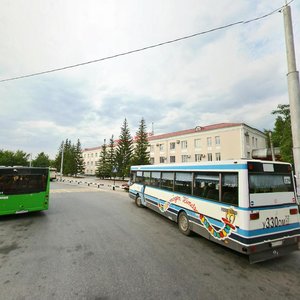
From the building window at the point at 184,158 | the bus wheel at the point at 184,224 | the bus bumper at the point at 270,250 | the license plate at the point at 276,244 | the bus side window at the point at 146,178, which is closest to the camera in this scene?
the bus bumper at the point at 270,250

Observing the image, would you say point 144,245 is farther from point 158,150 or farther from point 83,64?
point 158,150

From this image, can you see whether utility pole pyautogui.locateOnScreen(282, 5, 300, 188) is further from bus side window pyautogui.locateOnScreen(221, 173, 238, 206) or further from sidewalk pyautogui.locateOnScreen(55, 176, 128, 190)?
sidewalk pyautogui.locateOnScreen(55, 176, 128, 190)

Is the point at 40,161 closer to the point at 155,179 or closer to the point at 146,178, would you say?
the point at 146,178

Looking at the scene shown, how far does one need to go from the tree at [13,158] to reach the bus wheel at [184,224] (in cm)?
7469

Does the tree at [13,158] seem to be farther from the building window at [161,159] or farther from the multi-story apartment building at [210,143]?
the multi-story apartment building at [210,143]

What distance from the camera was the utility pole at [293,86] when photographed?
5625mm

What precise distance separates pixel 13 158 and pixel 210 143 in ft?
236

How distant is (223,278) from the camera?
3768 mm

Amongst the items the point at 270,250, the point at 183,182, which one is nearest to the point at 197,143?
the point at 183,182

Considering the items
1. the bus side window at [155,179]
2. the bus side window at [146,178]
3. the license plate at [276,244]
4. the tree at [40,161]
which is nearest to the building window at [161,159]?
the bus side window at [146,178]

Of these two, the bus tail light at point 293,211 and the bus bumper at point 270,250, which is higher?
the bus tail light at point 293,211

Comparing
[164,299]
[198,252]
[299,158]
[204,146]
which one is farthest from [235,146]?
[164,299]

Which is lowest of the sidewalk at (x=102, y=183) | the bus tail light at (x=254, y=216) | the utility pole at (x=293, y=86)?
the sidewalk at (x=102, y=183)

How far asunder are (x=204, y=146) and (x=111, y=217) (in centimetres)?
3030
